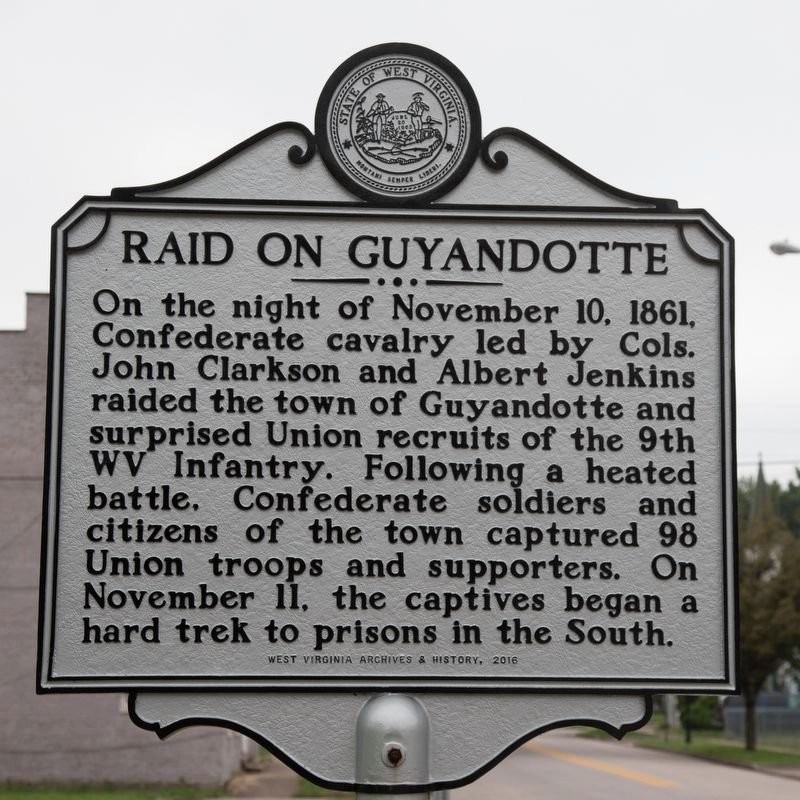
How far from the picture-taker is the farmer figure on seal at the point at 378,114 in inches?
221

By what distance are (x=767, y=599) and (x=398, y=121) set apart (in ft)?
93.5

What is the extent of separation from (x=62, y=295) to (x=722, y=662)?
10.1 feet

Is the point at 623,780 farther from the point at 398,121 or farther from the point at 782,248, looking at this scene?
the point at 398,121

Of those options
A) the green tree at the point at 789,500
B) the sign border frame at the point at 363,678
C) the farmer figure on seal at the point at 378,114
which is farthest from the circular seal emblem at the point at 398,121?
the green tree at the point at 789,500

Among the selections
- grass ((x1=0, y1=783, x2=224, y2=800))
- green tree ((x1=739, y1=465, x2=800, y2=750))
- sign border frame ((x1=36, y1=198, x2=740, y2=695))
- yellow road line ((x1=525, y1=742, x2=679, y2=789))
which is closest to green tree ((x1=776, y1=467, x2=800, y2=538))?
yellow road line ((x1=525, y1=742, x2=679, y2=789))

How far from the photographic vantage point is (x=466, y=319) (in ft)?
17.8

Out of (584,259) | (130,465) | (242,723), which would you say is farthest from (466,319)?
(242,723)

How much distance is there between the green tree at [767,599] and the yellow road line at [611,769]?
3449 millimetres

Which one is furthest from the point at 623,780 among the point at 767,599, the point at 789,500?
the point at 789,500

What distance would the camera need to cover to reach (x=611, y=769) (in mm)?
33219

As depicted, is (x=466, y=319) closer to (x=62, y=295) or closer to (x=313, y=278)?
(x=313, y=278)

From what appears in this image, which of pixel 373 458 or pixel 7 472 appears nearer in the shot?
pixel 373 458

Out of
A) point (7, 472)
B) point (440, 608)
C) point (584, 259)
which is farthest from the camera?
point (7, 472)

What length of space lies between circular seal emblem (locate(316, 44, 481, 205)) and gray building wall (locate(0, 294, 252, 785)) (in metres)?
19.0
